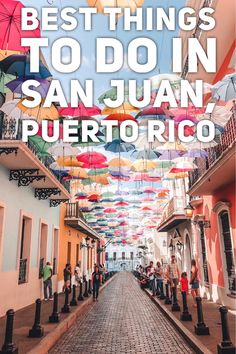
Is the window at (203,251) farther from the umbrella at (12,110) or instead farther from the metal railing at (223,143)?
the umbrella at (12,110)

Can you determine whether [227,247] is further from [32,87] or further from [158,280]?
[32,87]

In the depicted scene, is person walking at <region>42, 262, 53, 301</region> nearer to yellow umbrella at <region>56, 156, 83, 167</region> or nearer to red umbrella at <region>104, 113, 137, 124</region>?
yellow umbrella at <region>56, 156, 83, 167</region>

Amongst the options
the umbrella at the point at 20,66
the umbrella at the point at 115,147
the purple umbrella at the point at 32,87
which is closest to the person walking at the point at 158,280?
the umbrella at the point at 115,147

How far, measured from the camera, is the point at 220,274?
12.4 m

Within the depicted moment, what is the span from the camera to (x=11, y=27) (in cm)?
672

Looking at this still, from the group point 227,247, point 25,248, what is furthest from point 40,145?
point 227,247

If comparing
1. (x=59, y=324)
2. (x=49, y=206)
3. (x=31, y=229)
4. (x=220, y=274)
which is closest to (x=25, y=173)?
(x=31, y=229)

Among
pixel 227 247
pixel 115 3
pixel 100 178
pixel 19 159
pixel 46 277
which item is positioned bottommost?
pixel 46 277

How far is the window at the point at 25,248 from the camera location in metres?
12.6

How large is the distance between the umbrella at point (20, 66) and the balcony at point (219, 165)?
16.1 feet

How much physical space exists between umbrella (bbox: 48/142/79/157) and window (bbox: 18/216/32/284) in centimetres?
369

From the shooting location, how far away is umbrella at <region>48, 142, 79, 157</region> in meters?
10.4

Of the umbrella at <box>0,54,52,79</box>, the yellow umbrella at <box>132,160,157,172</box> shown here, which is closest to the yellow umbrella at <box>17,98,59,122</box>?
the umbrella at <box>0,54,52,79</box>

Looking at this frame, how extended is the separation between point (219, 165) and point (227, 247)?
3.83m
